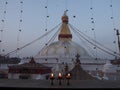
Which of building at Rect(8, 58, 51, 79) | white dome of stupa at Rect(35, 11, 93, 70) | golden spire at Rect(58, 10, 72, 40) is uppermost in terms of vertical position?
golden spire at Rect(58, 10, 72, 40)

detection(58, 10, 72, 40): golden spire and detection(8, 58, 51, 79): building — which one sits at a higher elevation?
detection(58, 10, 72, 40): golden spire

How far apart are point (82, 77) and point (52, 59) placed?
1085 cm

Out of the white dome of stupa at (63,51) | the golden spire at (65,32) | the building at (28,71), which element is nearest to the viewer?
the building at (28,71)

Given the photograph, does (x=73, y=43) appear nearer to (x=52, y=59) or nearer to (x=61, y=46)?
(x=61, y=46)

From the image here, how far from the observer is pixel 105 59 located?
2455 cm

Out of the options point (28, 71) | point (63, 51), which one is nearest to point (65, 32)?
point (63, 51)

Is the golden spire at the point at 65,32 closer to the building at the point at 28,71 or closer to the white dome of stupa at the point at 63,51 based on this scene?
the white dome of stupa at the point at 63,51

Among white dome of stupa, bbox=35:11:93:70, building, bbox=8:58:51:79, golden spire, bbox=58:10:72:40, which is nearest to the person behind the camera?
building, bbox=8:58:51:79

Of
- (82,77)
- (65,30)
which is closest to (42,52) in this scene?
(65,30)

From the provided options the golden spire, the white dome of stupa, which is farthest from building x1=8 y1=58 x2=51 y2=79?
the golden spire

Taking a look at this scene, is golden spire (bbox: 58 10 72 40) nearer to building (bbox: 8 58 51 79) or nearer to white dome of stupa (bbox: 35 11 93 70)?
white dome of stupa (bbox: 35 11 93 70)

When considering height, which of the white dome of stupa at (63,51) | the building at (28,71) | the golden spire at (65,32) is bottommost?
the building at (28,71)

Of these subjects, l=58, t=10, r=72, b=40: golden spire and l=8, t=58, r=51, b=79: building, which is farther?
l=58, t=10, r=72, b=40: golden spire

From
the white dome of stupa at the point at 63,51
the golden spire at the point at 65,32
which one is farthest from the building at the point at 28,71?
the golden spire at the point at 65,32
